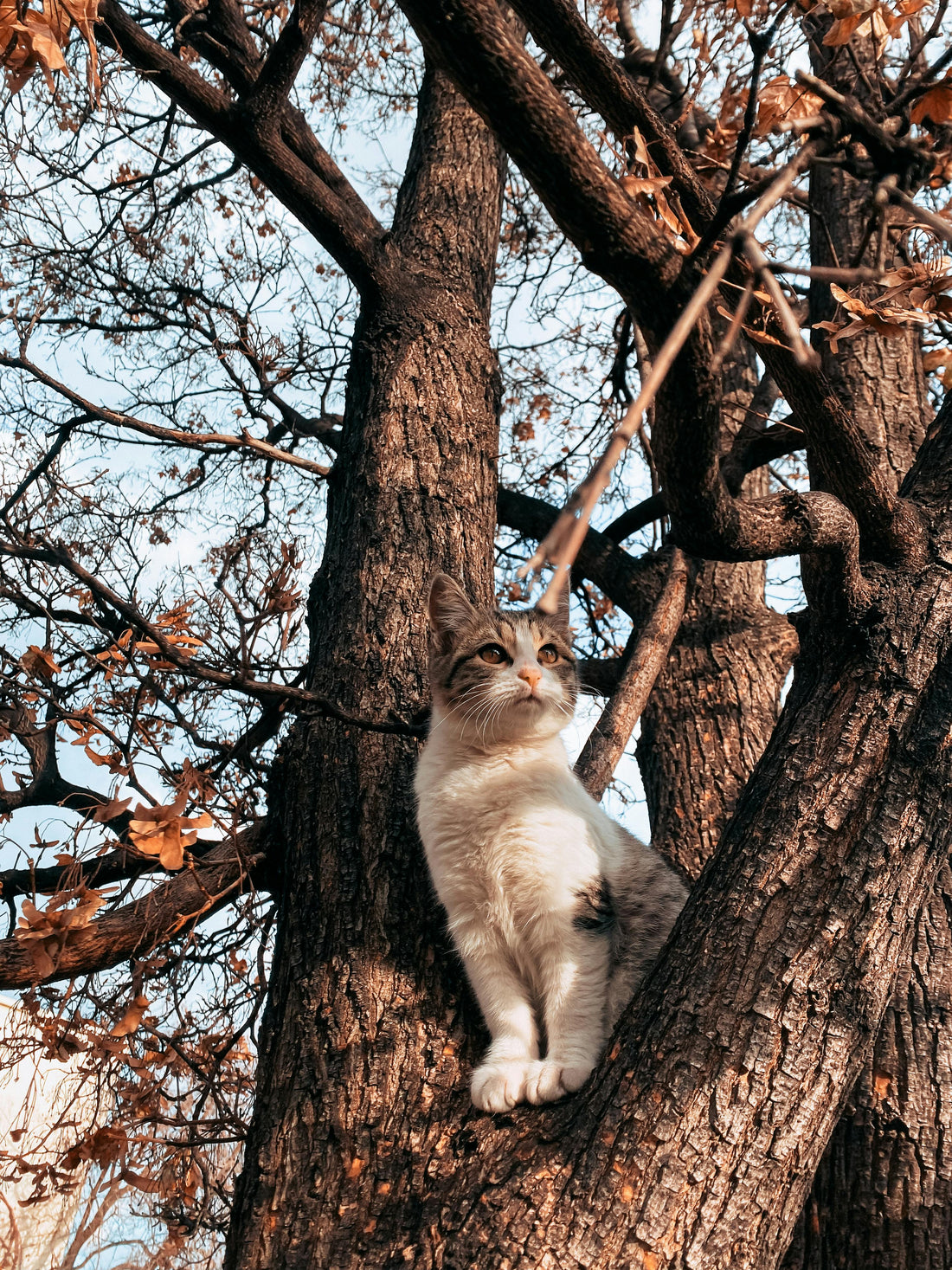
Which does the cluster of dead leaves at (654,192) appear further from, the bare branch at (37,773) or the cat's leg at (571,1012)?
the bare branch at (37,773)

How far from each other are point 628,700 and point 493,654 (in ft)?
3.48

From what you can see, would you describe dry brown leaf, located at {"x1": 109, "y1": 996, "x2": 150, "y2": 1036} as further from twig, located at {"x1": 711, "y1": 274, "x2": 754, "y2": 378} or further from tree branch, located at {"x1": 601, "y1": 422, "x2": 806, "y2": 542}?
twig, located at {"x1": 711, "y1": 274, "x2": 754, "y2": 378}

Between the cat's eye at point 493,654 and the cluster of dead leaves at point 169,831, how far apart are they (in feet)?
4.81

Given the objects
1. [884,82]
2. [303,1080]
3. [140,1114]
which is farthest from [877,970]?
[884,82]

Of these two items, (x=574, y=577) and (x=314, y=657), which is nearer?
(x=314, y=657)

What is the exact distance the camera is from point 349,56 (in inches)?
279

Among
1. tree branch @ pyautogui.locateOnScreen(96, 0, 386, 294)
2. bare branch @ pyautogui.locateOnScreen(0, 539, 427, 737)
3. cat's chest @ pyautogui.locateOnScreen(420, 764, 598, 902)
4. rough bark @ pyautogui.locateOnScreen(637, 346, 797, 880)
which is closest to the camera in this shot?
bare branch @ pyautogui.locateOnScreen(0, 539, 427, 737)

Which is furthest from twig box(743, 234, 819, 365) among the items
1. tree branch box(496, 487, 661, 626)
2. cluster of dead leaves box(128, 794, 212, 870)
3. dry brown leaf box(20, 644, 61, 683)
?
tree branch box(496, 487, 661, 626)

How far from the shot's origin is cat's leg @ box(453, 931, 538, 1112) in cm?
255

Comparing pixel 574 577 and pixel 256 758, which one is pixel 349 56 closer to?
pixel 574 577

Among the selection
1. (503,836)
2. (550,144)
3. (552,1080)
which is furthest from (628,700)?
(550,144)

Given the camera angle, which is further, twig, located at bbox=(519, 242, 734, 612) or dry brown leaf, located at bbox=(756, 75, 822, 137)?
dry brown leaf, located at bbox=(756, 75, 822, 137)

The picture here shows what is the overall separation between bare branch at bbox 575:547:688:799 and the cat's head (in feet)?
2.15

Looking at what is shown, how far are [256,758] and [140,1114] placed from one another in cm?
147
